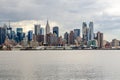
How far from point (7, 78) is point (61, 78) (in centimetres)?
1175

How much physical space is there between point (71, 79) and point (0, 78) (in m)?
15.4

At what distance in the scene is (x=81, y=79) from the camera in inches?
2921

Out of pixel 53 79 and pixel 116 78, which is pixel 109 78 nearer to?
pixel 116 78

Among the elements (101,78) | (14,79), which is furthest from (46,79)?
(101,78)

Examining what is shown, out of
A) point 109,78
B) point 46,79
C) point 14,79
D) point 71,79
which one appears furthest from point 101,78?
point 14,79

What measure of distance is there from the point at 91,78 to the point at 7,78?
18.3 metres

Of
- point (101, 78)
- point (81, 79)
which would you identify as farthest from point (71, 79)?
point (101, 78)

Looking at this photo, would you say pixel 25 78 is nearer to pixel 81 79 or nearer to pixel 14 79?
pixel 14 79

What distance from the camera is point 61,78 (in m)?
75.8

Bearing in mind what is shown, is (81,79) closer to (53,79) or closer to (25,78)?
(53,79)

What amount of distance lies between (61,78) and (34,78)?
5951 millimetres

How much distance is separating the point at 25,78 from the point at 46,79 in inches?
204

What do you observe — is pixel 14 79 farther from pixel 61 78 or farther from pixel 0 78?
pixel 61 78

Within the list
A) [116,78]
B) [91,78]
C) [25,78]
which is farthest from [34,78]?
[116,78]
